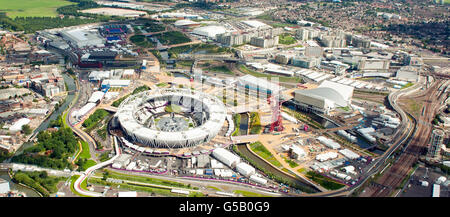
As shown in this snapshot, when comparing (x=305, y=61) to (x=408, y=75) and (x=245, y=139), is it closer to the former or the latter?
(x=408, y=75)

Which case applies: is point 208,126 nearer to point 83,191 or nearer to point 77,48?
point 83,191

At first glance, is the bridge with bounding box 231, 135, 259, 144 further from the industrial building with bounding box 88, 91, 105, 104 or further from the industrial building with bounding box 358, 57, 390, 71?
the industrial building with bounding box 358, 57, 390, 71

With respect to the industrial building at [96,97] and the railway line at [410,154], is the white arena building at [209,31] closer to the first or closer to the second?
the industrial building at [96,97]

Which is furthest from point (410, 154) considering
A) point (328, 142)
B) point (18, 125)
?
point (18, 125)

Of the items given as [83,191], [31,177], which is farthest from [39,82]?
[83,191]

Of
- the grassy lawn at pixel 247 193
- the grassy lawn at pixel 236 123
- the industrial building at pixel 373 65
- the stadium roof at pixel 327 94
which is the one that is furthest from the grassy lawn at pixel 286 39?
the grassy lawn at pixel 247 193
